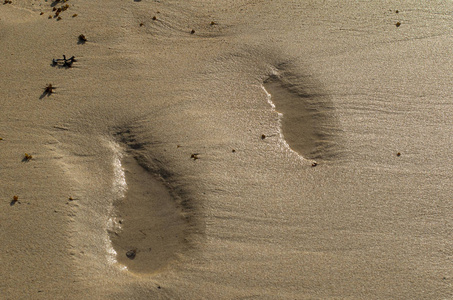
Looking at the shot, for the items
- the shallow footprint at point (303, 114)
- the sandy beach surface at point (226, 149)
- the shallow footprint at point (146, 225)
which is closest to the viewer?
the sandy beach surface at point (226, 149)

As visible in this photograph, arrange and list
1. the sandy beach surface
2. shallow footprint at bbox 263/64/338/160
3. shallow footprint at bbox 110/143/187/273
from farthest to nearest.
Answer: shallow footprint at bbox 263/64/338/160 → shallow footprint at bbox 110/143/187/273 → the sandy beach surface

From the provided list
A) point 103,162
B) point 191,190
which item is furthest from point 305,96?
point 103,162

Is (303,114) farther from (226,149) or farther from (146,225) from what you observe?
(146,225)

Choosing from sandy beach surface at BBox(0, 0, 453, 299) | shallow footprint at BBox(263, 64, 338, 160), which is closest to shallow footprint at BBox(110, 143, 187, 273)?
sandy beach surface at BBox(0, 0, 453, 299)

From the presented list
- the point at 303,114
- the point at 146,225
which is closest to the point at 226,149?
Result: the point at 303,114

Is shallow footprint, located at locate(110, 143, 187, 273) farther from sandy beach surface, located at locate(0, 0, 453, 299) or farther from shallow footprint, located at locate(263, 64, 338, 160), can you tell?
shallow footprint, located at locate(263, 64, 338, 160)

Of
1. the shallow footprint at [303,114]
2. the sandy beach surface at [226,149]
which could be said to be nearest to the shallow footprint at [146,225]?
the sandy beach surface at [226,149]

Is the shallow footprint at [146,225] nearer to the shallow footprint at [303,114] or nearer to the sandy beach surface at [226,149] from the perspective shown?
the sandy beach surface at [226,149]

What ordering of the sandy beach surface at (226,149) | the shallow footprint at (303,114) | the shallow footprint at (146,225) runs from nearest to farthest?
1. the sandy beach surface at (226,149)
2. the shallow footprint at (146,225)
3. the shallow footprint at (303,114)

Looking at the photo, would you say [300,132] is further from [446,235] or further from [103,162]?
[103,162]
